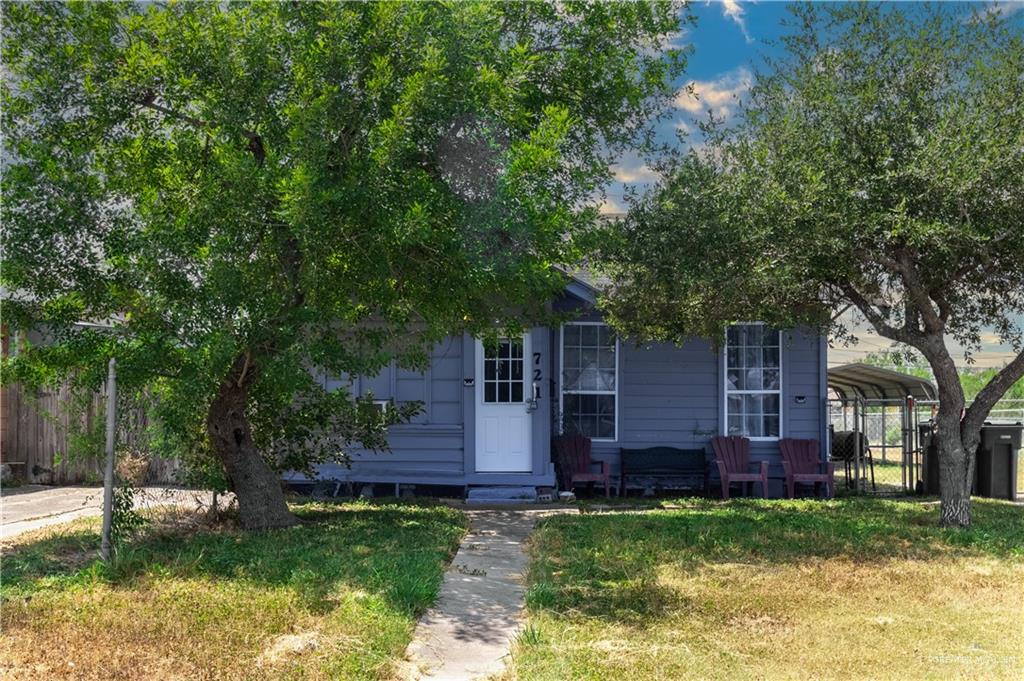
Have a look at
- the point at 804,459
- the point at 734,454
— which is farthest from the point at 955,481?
the point at 734,454

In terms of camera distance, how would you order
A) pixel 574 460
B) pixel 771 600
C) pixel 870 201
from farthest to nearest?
pixel 574 460 → pixel 870 201 → pixel 771 600

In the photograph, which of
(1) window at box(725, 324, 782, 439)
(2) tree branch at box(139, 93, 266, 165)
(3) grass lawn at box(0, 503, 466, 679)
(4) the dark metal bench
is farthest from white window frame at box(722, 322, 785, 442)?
(2) tree branch at box(139, 93, 266, 165)

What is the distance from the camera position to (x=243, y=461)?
29.0 feet

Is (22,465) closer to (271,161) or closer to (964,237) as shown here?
(271,161)

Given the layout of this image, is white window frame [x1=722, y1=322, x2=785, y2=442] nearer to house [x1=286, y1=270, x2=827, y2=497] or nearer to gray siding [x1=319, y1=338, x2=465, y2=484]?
house [x1=286, y1=270, x2=827, y2=497]

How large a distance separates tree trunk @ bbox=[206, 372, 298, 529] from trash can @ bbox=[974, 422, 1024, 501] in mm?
10430

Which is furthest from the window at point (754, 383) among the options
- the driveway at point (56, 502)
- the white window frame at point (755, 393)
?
the driveway at point (56, 502)

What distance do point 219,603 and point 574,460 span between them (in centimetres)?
774

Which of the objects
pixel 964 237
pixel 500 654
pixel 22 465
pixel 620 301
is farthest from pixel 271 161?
pixel 22 465

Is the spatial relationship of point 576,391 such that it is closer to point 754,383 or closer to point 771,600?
point 754,383

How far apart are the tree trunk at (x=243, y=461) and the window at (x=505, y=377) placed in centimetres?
403

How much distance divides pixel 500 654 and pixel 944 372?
270 inches

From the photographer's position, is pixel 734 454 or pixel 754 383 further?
pixel 754 383

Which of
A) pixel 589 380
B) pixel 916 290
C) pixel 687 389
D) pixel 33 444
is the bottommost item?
pixel 33 444
